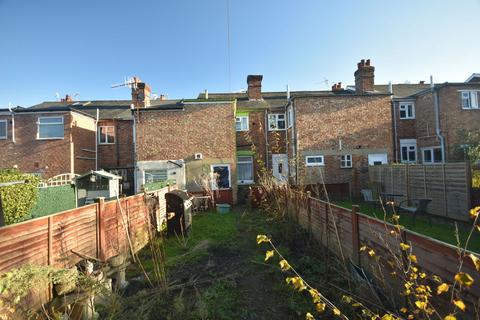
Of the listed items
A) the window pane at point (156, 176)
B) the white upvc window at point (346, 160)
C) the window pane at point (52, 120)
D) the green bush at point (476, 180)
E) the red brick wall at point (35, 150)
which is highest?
the window pane at point (52, 120)

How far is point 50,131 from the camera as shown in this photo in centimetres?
1756

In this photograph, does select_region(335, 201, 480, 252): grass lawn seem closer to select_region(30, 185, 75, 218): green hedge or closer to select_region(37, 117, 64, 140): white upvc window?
select_region(30, 185, 75, 218): green hedge

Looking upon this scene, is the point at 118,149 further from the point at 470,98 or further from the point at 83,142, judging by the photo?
the point at 470,98

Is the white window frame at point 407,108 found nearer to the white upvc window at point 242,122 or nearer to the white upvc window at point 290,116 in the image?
the white upvc window at point 290,116

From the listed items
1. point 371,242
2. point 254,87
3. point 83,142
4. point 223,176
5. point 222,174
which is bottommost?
point 371,242

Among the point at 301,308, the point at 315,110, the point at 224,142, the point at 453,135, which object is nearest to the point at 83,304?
the point at 301,308

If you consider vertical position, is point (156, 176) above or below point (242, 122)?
below

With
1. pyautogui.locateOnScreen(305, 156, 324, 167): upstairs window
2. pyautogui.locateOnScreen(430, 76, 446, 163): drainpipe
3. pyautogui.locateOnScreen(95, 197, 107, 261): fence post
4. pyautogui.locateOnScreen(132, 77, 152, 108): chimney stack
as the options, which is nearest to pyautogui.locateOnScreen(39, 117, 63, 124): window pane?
pyautogui.locateOnScreen(132, 77, 152, 108): chimney stack

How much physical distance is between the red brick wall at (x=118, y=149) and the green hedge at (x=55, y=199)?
9.55 m

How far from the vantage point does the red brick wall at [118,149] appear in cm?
2080

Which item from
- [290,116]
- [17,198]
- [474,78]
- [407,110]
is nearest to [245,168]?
[290,116]

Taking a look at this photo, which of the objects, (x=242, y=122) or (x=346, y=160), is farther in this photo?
(x=242, y=122)

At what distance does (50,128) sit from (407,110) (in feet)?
84.9

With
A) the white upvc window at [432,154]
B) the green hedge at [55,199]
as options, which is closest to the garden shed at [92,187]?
the green hedge at [55,199]
